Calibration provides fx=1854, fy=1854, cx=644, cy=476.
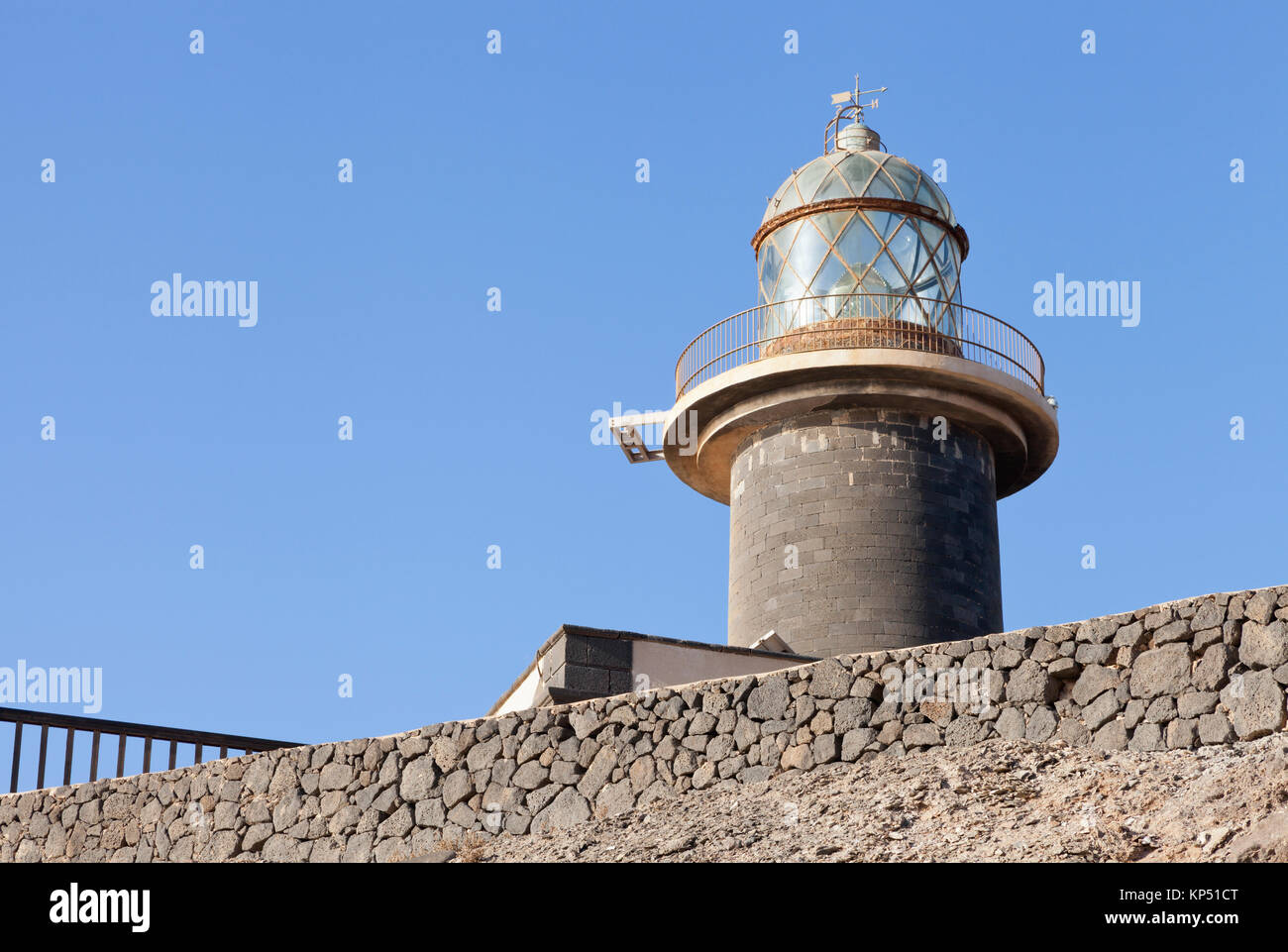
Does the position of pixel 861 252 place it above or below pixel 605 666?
above

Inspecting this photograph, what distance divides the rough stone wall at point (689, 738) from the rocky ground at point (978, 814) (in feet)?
0.71

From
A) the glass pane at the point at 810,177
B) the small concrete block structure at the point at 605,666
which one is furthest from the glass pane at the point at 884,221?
the small concrete block structure at the point at 605,666

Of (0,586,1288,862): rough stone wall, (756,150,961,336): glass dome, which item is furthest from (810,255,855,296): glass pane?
(0,586,1288,862): rough stone wall

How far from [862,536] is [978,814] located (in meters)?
7.79

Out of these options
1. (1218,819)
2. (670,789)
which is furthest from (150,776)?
(1218,819)

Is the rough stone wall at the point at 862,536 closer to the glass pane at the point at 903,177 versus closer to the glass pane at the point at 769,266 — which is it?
the glass pane at the point at 769,266

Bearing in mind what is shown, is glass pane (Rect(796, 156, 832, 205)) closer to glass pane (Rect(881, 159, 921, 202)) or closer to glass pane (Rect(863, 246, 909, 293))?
glass pane (Rect(881, 159, 921, 202))

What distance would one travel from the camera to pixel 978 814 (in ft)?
39.5

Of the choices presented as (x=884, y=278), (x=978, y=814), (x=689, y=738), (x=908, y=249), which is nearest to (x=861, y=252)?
(x=884, y=278)

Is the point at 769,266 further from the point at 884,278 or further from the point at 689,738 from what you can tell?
the point at 689,738

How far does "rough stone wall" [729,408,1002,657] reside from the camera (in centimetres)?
1939

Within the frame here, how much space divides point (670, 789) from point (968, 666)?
2.45 meters

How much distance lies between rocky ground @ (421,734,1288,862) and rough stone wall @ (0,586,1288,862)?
0.22 m

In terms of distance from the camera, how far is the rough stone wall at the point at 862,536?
63.6 ft
